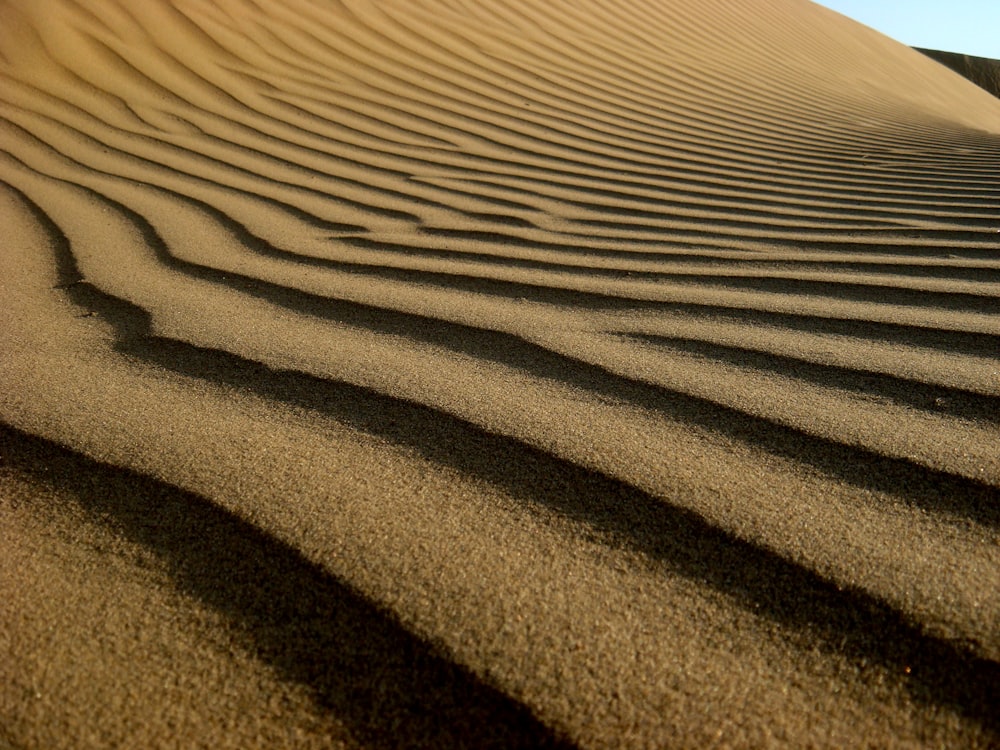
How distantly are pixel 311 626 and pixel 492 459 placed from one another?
344 millimetres

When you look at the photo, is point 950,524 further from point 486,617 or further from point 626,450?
point 486,617

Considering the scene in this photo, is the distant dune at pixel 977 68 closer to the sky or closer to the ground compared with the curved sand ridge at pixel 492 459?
closer to the sky

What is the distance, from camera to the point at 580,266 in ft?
6.19

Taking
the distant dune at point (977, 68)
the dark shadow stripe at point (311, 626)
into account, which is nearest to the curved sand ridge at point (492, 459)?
the dark shadow stripe at point (311, 626)

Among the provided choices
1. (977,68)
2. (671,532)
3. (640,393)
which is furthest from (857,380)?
(977,68)

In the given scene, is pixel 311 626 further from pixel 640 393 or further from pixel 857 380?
pixel 857 380

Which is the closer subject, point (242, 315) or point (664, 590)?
point (664, 590)

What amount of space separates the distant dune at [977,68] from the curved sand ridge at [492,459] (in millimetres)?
21422

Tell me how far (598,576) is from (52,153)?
2.72 m

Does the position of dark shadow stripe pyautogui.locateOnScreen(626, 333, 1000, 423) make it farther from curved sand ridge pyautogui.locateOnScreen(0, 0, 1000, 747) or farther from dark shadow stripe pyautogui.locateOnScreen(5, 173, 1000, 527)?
dark shadow stripe pyautogui.locateOnScreen(5, 173, 1000, 527)

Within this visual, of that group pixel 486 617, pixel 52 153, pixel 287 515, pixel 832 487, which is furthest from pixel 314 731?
pixel 52 153

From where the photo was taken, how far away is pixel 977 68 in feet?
68.6

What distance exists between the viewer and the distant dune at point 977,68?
2017 cm

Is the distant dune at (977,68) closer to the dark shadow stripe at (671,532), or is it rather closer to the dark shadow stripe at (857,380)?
the dark shadow stripe at (857,380)
